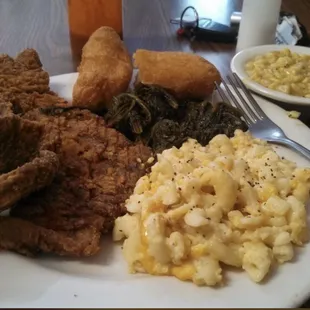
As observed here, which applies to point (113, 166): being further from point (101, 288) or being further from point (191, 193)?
point (101, 288)

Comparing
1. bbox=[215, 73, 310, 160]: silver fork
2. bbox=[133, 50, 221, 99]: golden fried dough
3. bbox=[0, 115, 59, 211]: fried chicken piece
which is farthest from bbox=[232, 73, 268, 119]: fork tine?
bbox=[0, 115, 59, 211]: fried chicken piece

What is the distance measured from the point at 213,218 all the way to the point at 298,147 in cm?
57

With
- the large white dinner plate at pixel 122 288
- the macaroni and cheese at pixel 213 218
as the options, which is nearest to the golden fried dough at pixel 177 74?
the macaroni and cheese at pixel 213 218

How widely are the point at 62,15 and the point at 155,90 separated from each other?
1711 mm

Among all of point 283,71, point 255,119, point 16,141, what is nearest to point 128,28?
point 283,71

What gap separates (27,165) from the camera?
1.20 meters

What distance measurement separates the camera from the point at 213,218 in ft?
4.09

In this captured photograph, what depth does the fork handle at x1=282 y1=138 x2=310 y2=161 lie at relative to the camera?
1.62 metres

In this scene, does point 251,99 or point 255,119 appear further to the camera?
point 251,99

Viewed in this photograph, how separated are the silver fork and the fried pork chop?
438mm

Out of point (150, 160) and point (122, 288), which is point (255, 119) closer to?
point (150, 160)

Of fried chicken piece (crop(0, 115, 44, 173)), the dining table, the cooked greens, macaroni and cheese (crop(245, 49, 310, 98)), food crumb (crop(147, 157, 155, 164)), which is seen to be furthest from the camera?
the dining table

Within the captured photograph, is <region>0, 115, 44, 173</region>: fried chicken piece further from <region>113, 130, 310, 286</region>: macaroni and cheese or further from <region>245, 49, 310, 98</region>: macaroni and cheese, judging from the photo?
<region>245, 49, 310, 98</region>: macaroni and cheese

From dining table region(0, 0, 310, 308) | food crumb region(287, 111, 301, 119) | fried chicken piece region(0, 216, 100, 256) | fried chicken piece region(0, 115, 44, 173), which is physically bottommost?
dining table region(0, 0, 310, 308)
